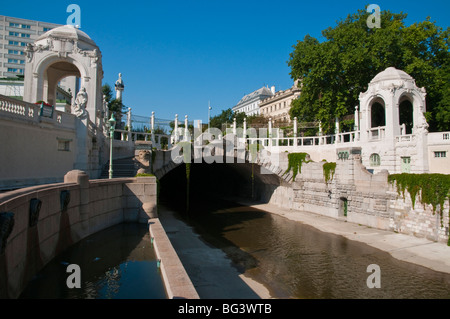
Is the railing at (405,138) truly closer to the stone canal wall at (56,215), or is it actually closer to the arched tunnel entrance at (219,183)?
the arched tunnel entrance at (219,183)

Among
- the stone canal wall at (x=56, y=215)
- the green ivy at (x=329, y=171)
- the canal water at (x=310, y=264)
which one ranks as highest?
the green ivy at (x=329, y=171)

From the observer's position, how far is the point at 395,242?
17.0 meters

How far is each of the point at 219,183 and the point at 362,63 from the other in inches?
974

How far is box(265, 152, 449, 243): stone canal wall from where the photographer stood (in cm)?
1701

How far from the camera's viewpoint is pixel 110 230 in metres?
14.3

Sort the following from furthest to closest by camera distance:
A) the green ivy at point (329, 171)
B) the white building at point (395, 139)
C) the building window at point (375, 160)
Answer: the building window at point (375, 160), the green ivy at point (329, 171), the white building at point (395, 139)

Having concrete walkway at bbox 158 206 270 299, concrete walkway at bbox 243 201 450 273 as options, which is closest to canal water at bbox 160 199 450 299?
concrete walkway at bbox 158 206 270 299

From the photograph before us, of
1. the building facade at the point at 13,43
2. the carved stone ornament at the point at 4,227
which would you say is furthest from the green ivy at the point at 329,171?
the building facade at the point at 13,43

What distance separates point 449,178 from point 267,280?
11.7 m

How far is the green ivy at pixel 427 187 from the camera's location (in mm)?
16000

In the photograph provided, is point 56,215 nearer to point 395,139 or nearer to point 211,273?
point 211,273

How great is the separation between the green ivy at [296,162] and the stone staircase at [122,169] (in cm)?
1455

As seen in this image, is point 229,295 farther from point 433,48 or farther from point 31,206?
point 433,48

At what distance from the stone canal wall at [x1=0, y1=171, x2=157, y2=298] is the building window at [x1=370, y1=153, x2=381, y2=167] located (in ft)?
61.3
